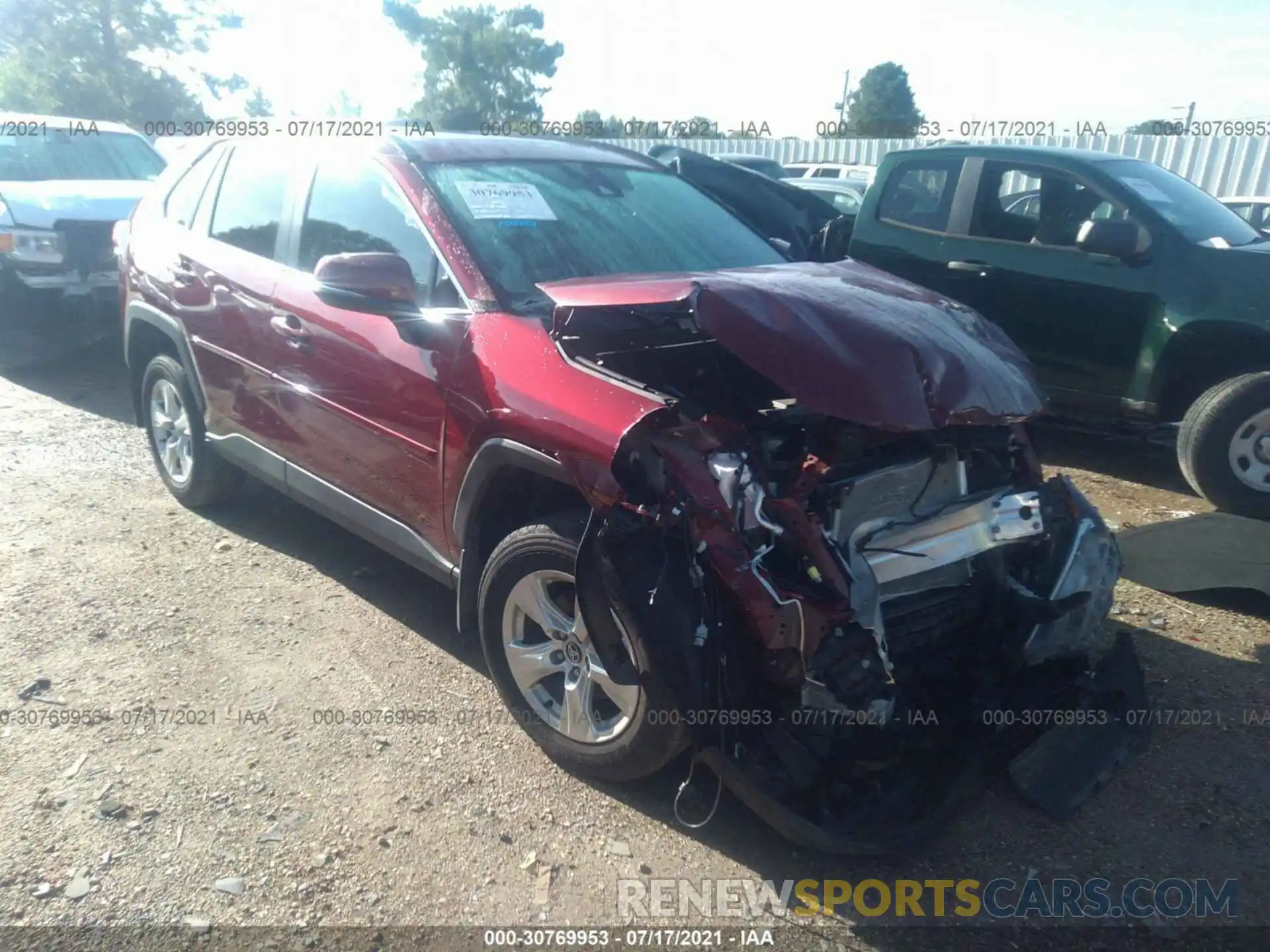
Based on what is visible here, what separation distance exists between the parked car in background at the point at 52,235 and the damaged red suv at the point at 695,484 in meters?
4.70

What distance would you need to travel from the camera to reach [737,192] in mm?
6410

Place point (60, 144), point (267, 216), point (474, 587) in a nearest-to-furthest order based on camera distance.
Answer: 1. point (474, 587)
2. point (267, 216)
3. point (60, 144)

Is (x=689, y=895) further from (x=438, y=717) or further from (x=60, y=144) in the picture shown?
(x=60, y=144)

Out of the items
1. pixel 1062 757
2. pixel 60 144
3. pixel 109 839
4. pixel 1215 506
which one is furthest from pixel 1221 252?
pixel 60 144

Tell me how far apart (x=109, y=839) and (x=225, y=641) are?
1153 millimetres

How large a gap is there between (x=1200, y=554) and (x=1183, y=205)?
7.99ft

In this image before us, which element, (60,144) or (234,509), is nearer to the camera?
(234,509)

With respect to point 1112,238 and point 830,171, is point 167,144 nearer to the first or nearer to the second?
point 830,171

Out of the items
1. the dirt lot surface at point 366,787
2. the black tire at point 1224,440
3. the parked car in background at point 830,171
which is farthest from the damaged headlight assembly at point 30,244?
the parked car in background at point 830,171

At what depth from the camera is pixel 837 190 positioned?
11289 mm

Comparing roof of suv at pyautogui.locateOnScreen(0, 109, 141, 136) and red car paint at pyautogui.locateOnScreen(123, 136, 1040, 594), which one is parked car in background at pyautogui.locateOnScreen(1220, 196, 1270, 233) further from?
roof of suv at pyautogui.locateOnScreen(0, 109, 141, 136)

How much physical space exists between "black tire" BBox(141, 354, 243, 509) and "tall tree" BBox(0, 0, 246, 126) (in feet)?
98.9

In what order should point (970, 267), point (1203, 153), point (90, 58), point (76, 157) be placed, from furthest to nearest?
point (90, 58), point (1203, 153), point (76, 157), point (970, 267)

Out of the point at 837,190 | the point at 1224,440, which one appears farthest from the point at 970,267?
the point at 837,190
